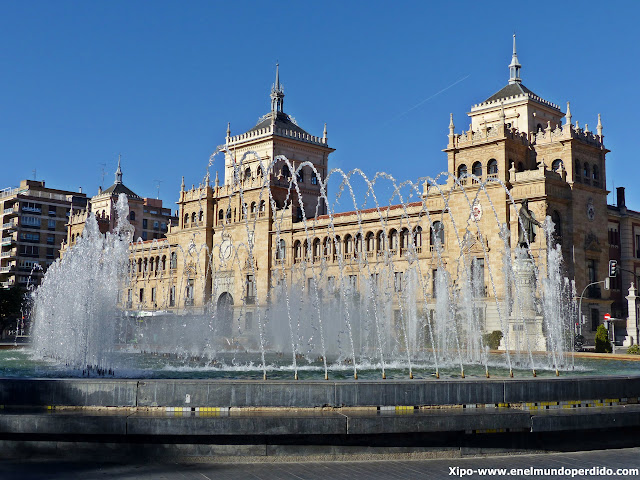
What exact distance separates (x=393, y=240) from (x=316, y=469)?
41309mm

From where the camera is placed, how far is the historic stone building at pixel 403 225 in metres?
39.9

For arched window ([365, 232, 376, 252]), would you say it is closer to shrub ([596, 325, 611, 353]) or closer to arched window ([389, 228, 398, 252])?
arched window ([389, 228, 398, 252])

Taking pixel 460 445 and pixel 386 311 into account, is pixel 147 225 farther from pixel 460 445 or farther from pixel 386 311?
pixel 460 445

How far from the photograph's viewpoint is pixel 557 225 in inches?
1583

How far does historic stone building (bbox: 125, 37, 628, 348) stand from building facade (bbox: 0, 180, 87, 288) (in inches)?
735

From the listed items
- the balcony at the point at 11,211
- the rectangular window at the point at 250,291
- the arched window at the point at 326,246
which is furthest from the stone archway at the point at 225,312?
the balcony at the point at 11,211

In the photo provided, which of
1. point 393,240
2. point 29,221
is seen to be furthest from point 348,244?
point 29,221

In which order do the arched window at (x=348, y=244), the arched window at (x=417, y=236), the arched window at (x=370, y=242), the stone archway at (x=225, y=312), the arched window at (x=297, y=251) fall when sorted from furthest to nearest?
1. the stone archway at (x=225, y=312)
2. the arched window at (x=297, y=251)
3. the arched window at (x=348, y=244)
4. the arched window at (x=370, y=242)
5. the arched window at (x=417, y=236)

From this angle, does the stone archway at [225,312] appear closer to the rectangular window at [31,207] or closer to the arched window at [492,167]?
the arched window at [492,167]

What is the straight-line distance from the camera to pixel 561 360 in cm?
2438

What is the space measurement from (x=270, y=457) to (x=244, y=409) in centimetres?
79

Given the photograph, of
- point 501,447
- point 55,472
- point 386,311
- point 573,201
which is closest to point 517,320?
point 386,311

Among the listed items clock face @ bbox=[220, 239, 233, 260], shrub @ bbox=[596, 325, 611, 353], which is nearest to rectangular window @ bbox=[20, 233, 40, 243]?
clock face @ bbox=[220, 239, 233, 260]

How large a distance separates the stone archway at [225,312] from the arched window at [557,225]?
2684 cm
